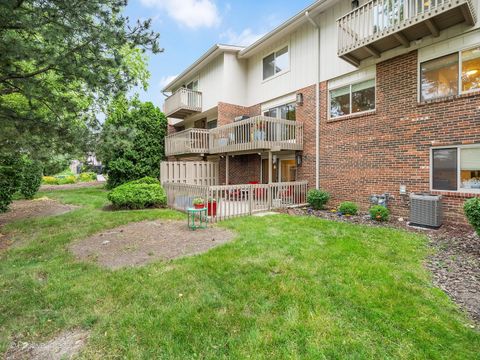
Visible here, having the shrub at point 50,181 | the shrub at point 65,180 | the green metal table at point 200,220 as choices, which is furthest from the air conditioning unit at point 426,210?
the shrub at point 50,181

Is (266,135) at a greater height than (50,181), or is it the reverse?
(266,135)

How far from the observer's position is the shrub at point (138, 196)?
10.6m

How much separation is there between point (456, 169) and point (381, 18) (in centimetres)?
497

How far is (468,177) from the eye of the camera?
6859mm

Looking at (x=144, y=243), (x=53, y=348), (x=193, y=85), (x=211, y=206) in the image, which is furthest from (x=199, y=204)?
(x=193, y=85)

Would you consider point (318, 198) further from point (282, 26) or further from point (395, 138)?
point (282, 26)

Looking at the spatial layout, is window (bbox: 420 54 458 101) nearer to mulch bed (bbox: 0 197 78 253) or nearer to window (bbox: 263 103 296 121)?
window (bbox: 263 103 296 121)

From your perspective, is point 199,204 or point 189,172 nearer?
point 199,204

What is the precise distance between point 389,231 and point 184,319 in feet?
19.4

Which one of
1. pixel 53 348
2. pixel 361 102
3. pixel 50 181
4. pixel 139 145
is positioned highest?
pixel 361 102

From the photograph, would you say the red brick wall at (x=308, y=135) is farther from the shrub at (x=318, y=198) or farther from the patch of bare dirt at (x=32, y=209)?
the patch of bare dirt at (x=32, y=209)

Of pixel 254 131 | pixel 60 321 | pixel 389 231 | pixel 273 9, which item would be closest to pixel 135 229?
pixel 60 321

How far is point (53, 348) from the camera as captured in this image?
2729 millimetres

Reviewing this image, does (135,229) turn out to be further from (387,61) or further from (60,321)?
(387,61)
